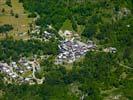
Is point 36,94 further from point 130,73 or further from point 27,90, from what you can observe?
point 130,73

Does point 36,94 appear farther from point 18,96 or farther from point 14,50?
point 14,50

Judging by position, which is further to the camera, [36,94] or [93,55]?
[93,55]

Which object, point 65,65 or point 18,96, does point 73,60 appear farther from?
point 18,96

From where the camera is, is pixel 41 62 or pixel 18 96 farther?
pixel 41 62

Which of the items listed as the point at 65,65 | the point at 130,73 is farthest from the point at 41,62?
the point at 130,73
